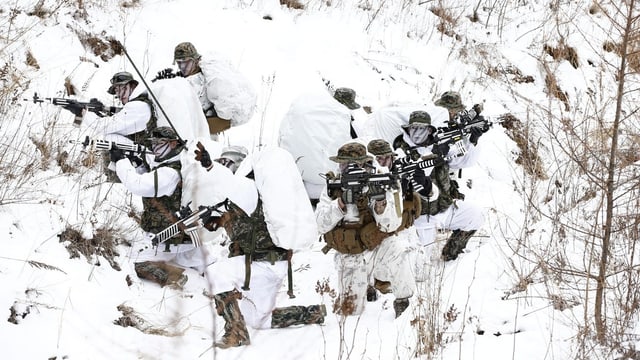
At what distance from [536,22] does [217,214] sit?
774 cm

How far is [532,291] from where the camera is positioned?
5129 millimetres

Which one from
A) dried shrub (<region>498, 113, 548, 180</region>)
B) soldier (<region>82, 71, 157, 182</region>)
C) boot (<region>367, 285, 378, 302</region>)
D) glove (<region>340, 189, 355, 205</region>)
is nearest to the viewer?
glove (<region>340, 189, 355, 205</region>)

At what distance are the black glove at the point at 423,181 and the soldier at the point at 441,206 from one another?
228mm

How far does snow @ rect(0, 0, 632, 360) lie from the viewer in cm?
425

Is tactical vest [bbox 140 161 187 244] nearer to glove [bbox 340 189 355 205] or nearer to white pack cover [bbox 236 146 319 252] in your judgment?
white pack cover [bbox 236 146 319 252]

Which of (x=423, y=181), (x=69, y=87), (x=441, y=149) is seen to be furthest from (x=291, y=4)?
(x=423, y=181)

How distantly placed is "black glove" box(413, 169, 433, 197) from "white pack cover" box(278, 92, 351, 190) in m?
0.74

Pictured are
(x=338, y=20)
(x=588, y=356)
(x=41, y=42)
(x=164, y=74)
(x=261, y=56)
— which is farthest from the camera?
(x=338, y=20)

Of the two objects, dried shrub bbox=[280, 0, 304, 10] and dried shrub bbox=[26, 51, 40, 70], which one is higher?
dried shrub bbox=[280, 0, 304, 10]

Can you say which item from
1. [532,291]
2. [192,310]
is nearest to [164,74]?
[192,310]

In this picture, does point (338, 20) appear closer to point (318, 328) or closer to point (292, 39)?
point (292, 39)

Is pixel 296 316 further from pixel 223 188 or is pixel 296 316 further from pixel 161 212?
pixel 161 212

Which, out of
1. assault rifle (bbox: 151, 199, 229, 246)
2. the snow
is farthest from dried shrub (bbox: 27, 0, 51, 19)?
assault rifle (bbox: 151, 199, 229, 246)

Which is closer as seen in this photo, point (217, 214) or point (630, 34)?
point (630, 34)
